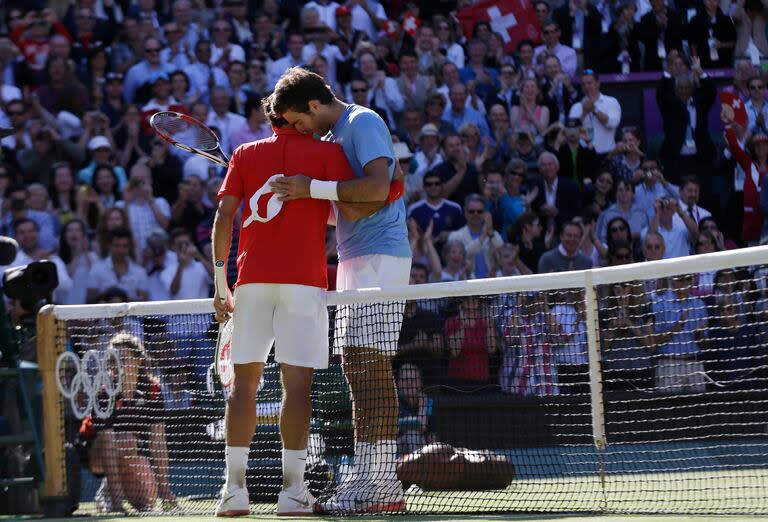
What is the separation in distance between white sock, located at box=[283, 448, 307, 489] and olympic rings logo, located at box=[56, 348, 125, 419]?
2181 mm

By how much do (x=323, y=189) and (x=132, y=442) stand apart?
2.67 metres

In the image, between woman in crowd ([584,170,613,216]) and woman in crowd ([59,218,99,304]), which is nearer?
woman in crowd ([59,218,99,304])

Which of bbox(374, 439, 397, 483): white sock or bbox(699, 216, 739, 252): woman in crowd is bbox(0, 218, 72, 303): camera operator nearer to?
bbox(699, 216, 739, 252): woman in crowd

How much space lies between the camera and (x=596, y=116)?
13422 millimetres

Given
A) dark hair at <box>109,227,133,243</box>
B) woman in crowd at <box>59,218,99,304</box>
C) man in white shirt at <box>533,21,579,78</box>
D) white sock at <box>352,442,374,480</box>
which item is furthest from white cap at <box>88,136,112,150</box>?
white sock at <box>352,442,374,480</box>

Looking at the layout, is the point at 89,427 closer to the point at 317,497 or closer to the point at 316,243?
the point at 317,497

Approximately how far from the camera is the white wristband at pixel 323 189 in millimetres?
6277

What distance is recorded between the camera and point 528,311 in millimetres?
8680

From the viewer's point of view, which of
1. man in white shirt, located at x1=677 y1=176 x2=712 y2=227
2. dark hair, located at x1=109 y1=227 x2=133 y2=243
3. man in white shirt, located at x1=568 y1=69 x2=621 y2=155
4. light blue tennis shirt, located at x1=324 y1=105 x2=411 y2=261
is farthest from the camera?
man in white shirt, located at x1=568 y1=69 x2=621 y2=155

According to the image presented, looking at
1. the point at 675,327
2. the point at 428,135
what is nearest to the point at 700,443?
the point at 675,327

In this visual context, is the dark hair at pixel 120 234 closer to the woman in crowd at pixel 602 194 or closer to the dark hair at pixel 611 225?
the woman in crowd at pixel 602 194

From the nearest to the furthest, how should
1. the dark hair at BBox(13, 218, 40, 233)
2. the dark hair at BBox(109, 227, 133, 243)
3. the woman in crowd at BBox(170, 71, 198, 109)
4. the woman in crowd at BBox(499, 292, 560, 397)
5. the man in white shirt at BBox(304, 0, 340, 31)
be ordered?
1. the woman in crowd at BBox(499, 292, 560, 397)
2. the dark hair at BBox(13, 218, 40, 233)
3. the dark hair at BBox(109, 227, 133, 243)
4. the woman in crowd at BBox(170, 71, 198, 109)
5. the man in white shirt at BBox(304, 0, 340, 31)

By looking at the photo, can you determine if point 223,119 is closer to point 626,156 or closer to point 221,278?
point 626,156

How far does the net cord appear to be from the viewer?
18.5 ft
